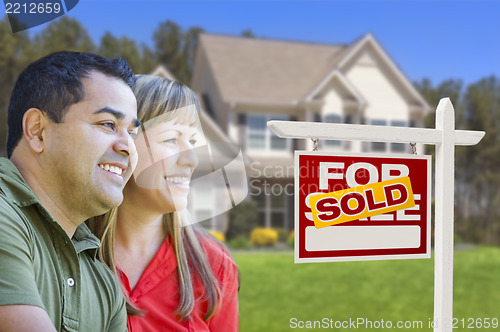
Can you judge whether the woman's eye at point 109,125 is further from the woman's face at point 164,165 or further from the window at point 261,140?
the window at point 261,140

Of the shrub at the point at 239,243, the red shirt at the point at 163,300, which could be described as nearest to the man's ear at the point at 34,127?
the red shirt at the point at 163,300

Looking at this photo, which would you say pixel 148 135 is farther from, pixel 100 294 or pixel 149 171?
pixel 100 294

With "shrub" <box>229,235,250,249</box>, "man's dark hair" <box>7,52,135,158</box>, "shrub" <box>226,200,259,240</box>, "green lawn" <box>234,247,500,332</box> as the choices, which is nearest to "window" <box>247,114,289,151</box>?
"shrub" <box>226,200,259,240</box>

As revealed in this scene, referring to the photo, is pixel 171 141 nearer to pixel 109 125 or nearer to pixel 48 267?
pixel 109 125

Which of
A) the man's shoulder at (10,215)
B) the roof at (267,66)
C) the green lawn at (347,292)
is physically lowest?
the green lawn at (347,292)

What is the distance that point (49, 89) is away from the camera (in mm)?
1768

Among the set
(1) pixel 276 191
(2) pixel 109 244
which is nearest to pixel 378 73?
(1) pixel 276 191

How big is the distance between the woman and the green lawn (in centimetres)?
415

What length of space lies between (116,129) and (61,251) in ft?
1.49

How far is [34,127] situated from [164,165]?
68 cm

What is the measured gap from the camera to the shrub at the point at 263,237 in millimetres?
11703

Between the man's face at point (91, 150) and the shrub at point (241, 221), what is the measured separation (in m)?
9.52

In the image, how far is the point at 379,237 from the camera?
8.79ft

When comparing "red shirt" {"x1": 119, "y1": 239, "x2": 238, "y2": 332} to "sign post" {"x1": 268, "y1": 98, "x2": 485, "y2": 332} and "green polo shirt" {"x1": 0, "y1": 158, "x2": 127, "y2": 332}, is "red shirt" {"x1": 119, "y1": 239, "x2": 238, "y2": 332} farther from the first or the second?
"sign post" {"x1": 268, "y1": 98, "x2": 485, "y2": 332}
